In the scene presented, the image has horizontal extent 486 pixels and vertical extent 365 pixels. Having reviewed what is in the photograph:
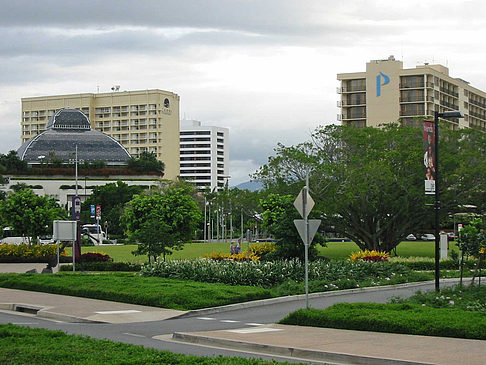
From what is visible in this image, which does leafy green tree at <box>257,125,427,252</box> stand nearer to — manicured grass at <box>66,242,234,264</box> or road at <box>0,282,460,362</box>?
manicured grass at <box>66,242,234,264</box>

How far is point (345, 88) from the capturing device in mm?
138875

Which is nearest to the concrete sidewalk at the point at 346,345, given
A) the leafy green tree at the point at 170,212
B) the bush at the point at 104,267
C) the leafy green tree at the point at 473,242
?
the leafy green tree at the point at 473,242

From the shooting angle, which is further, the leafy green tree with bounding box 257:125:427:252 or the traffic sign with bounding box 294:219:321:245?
the leafy green tree with bounding box 257:125:427:252

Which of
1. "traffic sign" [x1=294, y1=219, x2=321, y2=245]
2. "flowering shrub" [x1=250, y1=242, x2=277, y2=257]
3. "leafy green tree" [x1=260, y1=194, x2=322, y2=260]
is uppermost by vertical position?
"traffic sign" [x1=294, y1=219, x2=321, y2=245]

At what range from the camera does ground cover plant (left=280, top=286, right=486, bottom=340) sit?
15.5 meters

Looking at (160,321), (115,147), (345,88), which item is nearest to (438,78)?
(345,88)

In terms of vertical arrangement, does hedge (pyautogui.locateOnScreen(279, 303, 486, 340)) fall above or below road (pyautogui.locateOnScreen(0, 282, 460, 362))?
above

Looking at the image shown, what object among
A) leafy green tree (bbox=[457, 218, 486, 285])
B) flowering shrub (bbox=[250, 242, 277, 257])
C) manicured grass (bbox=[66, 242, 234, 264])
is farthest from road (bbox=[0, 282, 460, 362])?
manicured grass (bbox=[66, 242, 234, 264])

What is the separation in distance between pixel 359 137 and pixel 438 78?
82514 mm

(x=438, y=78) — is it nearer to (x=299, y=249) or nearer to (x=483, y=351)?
(x=299, y=249)

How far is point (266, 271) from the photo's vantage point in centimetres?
2859

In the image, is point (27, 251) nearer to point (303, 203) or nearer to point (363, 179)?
point (363, 179)

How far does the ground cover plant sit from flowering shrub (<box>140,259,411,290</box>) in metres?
8.50

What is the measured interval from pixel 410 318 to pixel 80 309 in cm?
1037
